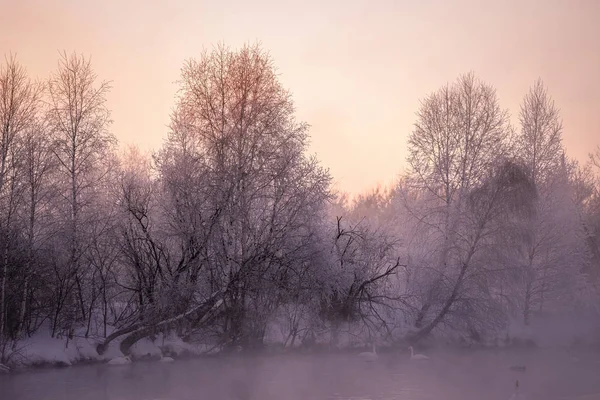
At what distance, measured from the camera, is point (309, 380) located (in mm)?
24250

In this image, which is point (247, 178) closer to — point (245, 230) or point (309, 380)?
point (245, 230)

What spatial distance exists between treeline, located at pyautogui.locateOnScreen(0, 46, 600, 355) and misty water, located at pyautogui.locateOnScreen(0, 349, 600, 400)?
2.54 metres

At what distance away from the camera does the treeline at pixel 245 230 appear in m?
26.8

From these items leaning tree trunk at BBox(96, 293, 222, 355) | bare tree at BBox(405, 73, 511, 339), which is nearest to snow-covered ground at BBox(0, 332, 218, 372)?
leaning tree trunk at BBox(96, 293, 222, 355)

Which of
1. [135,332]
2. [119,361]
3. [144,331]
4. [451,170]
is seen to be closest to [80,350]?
[119,361]

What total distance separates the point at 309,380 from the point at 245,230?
8335 millimetres

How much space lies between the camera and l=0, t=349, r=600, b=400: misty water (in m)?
20.8

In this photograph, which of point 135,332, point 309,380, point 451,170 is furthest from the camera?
point 451,170

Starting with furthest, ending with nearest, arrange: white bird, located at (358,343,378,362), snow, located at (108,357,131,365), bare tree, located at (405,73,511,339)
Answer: bare tree, located at (405,73,511,339) → white bird, located at (358,343,378,362) → snow, located at (108,357,131,365)

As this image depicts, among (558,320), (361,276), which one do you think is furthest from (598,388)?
(558,320)

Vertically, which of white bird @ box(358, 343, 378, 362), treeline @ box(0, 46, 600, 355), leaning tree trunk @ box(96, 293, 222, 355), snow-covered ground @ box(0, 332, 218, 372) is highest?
treeline @ box(0, 46, 600, 355)

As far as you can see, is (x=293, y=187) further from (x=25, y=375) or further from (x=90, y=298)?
(x=25, y=375)

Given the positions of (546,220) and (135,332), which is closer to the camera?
(135,332)

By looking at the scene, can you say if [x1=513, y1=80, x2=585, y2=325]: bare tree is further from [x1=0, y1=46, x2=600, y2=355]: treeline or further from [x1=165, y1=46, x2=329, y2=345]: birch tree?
[x1=165, y1=46, x2=329, y2=345]: birch tree
